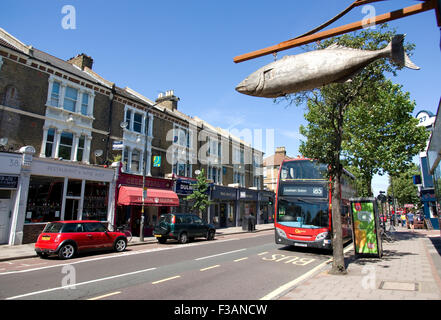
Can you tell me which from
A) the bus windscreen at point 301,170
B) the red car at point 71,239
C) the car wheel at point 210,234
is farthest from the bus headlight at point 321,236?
the red car at point 71,239

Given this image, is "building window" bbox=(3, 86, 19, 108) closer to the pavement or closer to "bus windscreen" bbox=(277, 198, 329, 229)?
the pavement

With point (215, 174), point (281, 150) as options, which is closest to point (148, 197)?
point (215, 174)

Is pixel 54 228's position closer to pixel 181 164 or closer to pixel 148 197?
pixel 148 197

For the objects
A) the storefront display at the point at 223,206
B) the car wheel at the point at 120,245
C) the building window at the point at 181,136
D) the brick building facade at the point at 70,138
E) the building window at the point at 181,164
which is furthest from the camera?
the storefront display at the point at 223,206

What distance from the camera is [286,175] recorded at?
14266mm

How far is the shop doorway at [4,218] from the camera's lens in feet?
50.0

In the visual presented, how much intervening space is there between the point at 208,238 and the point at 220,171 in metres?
13.7

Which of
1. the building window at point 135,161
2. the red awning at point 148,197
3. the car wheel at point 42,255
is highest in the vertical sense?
the building window at point 135,161

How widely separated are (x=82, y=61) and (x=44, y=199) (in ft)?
42.1

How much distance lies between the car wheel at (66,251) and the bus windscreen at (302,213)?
9884 millimetres

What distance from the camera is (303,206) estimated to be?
13547mm

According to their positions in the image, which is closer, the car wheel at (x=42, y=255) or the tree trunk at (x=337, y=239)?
the tree trunk at (x=337, y=239)

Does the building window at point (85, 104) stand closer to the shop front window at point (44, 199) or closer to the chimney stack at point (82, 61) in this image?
the shop front window at point (44, 199)
